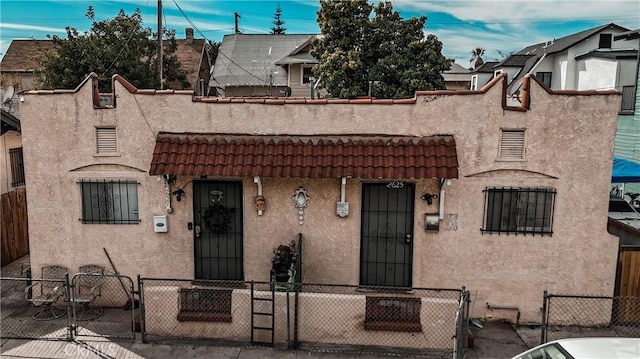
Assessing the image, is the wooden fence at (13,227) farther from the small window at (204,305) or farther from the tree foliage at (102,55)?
the tree foliage at (102,55)

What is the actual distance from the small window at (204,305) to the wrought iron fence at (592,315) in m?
5.82

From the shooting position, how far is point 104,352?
7242mm

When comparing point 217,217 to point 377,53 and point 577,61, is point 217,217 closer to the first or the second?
point 377,53

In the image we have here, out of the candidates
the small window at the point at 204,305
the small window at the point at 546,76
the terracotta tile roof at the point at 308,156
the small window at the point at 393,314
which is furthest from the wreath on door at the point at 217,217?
the small window at the point at 546,76

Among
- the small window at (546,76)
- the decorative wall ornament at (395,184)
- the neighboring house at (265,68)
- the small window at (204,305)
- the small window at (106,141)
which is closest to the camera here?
the small window at (204,305)

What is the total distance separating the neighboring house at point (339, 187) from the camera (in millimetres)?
8070

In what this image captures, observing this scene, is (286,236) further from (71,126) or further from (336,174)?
(71,126)

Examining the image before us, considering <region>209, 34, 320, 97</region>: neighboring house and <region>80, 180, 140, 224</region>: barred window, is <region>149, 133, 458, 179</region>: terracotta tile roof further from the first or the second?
<region>209, 34, 320, 97</region>: neighboring house

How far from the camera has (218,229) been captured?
872cm

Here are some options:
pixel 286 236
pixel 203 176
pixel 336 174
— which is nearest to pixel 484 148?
pixel 336 174

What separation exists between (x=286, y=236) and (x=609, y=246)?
5.90 m

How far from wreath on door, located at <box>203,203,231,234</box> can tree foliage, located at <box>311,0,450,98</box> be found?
1712cm

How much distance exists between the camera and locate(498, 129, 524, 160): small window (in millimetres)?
8172

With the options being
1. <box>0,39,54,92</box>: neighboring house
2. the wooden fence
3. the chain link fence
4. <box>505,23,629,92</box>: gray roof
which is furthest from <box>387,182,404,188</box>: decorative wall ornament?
<box>0,39,54,92</box>: neighboring house
